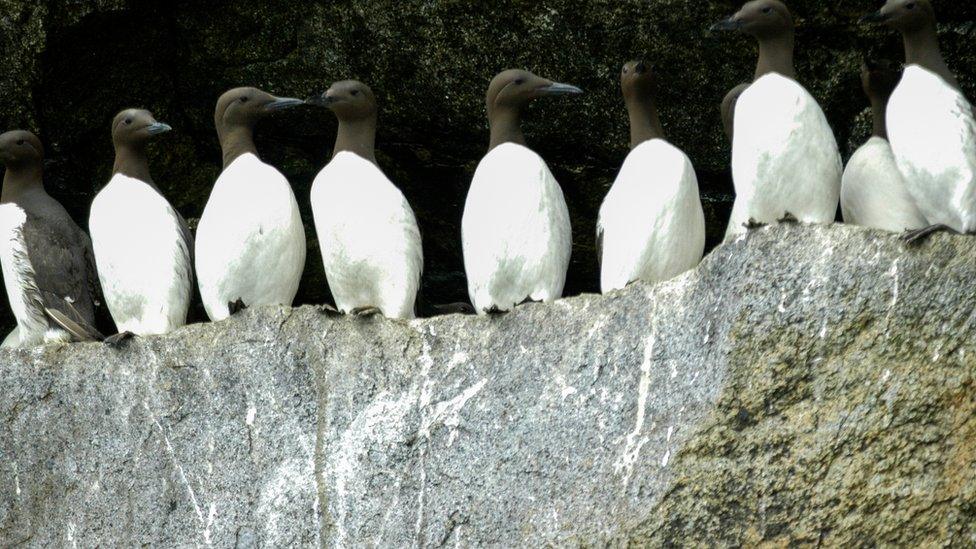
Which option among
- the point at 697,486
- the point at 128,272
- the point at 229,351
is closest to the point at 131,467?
the point at 229,351

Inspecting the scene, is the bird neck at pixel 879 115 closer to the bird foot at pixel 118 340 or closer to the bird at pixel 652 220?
the bird at pixel 652 220

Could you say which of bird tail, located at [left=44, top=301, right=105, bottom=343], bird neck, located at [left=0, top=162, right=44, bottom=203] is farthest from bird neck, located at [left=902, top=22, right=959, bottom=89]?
bird neck, located at [left=0, top=162, right=44, bottom=203]

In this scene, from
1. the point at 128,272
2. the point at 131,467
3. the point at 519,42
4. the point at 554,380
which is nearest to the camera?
the point at 554,380

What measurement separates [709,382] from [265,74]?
4654mm

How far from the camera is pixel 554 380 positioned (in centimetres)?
759

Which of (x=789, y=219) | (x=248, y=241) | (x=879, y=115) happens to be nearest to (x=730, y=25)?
(x=879, y=115)

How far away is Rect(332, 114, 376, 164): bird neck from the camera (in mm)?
9242

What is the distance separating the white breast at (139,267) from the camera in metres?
9.01

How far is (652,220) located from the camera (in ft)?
28.2

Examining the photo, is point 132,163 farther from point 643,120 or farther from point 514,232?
point 643,120

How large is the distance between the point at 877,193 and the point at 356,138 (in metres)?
2.92

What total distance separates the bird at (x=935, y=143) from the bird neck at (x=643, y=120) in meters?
1.49

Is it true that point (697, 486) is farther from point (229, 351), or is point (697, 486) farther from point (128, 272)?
point (128, 272)

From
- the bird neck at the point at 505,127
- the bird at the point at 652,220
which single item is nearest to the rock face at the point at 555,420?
the bird at the point at 652,220
